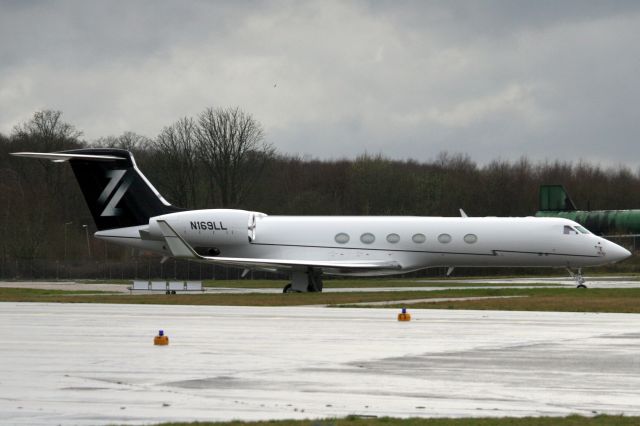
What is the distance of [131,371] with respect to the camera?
1417cm

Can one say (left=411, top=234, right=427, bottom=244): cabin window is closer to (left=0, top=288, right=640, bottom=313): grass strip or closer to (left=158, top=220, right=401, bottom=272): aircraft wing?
(left=158, top=220, right=401, bottom=272): aircraft wing

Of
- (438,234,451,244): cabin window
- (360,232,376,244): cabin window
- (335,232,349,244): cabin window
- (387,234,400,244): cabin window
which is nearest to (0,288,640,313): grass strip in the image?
(438,234,451,244): cabin window

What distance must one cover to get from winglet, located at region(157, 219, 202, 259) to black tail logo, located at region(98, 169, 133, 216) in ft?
14.3

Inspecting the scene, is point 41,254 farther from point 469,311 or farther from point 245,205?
point 469,311

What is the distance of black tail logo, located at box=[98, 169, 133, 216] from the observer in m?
42.6

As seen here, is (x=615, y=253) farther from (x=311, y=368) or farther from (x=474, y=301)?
(x=311, y=368)

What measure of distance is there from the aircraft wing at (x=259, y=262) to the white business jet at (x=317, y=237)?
0.04 meters

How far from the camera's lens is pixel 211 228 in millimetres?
41625

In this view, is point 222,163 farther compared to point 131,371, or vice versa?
point 222,163

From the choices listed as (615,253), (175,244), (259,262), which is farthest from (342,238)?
(615,253)

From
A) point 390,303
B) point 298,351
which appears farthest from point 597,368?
point 390,303

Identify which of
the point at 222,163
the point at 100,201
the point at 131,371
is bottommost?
the point at 131,371

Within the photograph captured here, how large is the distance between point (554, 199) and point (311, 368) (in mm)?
62033

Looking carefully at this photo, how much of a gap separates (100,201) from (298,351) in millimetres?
27572
